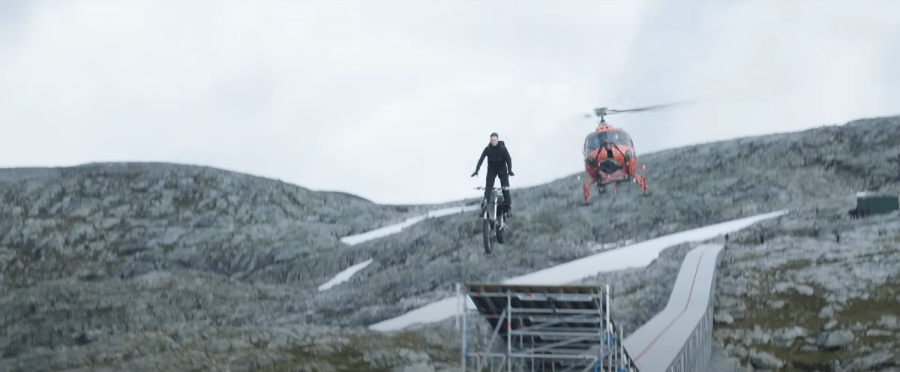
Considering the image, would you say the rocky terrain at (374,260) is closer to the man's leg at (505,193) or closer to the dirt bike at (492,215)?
the dirt bike at (492,215)

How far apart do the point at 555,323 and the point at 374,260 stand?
1219 inches

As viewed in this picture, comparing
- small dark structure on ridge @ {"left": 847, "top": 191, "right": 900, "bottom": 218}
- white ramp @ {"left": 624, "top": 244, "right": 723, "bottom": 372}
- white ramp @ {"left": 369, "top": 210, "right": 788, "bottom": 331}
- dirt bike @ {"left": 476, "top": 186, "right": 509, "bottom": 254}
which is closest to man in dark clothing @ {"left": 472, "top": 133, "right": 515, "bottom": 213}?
dirt bike @ {"left": 476, "top": 186, "right": 509, "bottom": 254}

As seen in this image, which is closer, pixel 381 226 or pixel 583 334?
pixel 583 334

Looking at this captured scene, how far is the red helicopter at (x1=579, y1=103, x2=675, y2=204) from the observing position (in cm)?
2891

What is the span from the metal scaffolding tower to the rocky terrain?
19.9 feet

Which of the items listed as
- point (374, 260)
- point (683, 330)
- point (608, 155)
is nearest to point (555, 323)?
point (683, 330)

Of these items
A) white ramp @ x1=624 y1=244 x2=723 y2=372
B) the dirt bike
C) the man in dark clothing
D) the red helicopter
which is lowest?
white ramp @ x1=624 y1=244 x2=723 y2=372

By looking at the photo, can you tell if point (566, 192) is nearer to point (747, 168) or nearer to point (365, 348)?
point (747, 168)

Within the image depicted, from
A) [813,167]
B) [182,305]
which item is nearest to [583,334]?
[182,305]

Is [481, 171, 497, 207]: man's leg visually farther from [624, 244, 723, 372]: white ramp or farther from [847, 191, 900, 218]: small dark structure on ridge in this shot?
[847, 191, 900, 218]: small dark structure on ridge

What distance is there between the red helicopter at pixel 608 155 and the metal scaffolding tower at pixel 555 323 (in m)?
14.2

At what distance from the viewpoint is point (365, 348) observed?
22641 mm

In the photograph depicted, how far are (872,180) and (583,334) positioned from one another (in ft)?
143

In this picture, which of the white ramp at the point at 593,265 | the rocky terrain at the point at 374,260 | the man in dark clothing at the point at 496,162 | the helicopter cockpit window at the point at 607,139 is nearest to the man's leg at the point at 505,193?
the man in dark clothing at the point at 496,162
